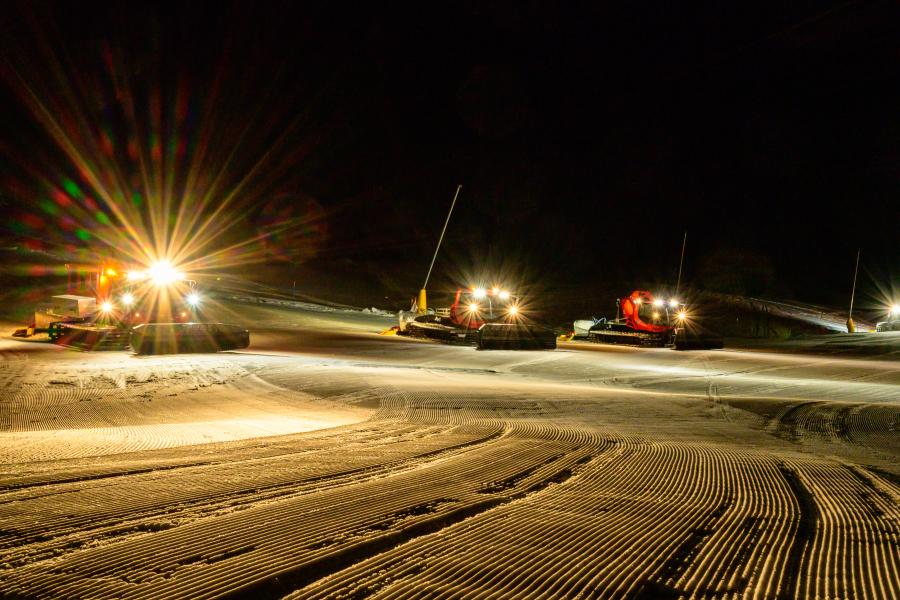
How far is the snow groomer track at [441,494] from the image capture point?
145 inches

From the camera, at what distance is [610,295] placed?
2090 inches

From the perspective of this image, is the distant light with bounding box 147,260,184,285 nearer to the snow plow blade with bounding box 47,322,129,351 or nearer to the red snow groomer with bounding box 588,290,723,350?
the snow plow blade with bounding box 47,322,129,351

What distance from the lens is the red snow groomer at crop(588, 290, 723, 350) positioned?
2766cm

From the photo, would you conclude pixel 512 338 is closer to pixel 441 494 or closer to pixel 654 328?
pixel 654 328

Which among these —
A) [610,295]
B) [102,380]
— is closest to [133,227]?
[610,295]

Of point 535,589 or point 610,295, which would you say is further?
point 610,295

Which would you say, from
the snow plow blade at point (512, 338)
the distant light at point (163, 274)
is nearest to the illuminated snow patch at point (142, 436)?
the snow plow blade at point (512, 338)

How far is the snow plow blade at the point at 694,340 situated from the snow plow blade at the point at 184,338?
52.5ft

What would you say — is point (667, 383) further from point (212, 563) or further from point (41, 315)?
point (41, 315)

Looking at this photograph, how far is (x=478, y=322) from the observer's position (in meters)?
27.6

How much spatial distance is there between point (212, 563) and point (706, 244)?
237ft

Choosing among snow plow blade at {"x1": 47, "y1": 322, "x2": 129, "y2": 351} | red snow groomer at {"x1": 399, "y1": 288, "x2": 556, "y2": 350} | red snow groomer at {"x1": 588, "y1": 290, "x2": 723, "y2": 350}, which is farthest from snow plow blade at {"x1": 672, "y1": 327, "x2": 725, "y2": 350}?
snow plow blade at {"x1": 47, "y1": 322, "x2": 129, "y2": 351}

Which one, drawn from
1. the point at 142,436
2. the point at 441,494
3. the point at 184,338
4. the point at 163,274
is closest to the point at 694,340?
the point at 184,338

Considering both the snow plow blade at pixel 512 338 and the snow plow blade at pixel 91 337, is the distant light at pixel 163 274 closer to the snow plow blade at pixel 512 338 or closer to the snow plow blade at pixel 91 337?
the snow plow blade at pixel 91 337
